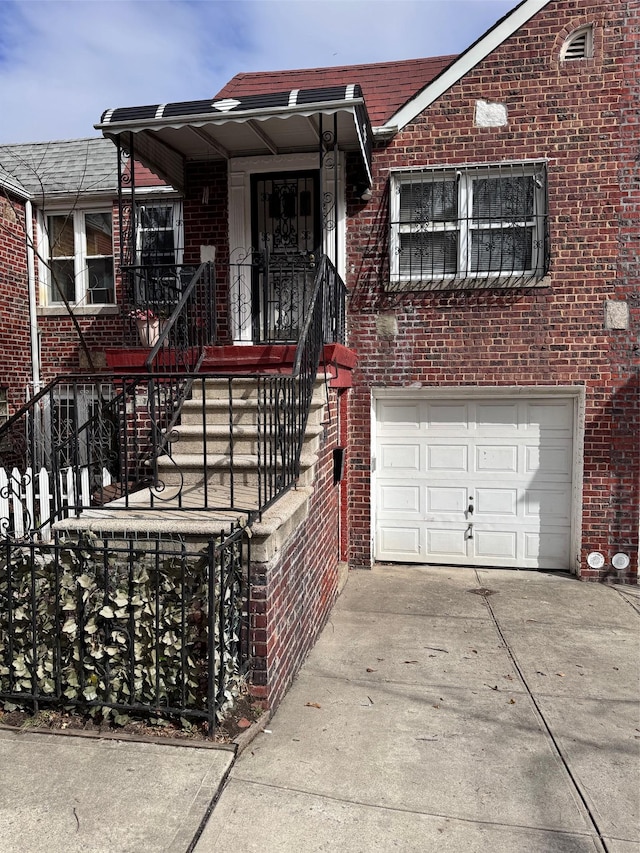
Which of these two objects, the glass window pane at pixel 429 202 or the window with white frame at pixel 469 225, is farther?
the glass window pane at pixel 429 202

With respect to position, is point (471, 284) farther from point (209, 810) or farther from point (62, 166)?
point (62, 166)

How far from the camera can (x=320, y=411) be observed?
5.37 meters

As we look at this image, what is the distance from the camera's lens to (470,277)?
697 cm

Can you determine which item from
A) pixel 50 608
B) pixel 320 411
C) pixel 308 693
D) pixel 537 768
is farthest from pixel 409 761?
pixel 320 411

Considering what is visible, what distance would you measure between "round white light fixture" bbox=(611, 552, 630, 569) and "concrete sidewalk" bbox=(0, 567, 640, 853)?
91.0 inches

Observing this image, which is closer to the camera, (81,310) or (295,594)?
(295,594)

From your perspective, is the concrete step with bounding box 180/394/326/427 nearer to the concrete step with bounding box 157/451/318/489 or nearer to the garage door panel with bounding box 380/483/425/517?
the concrete step with bounding box 157/451/318/489

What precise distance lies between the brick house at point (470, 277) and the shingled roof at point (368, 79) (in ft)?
1.38

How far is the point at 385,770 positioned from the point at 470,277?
17.9 feet

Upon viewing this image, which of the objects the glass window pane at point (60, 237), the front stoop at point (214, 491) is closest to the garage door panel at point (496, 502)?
the front stoop at point (214, 491)

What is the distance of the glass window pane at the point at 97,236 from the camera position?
9.41 metres

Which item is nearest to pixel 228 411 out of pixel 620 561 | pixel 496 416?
pixel 496 416

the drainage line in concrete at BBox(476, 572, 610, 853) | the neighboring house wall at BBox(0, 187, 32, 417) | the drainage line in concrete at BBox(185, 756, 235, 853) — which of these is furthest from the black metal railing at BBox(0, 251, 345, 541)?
the neighboring house wall at BBox(0, 187, 32, 417)

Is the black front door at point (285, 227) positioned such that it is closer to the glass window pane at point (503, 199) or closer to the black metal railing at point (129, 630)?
the glass window pane at point (503, 199)
